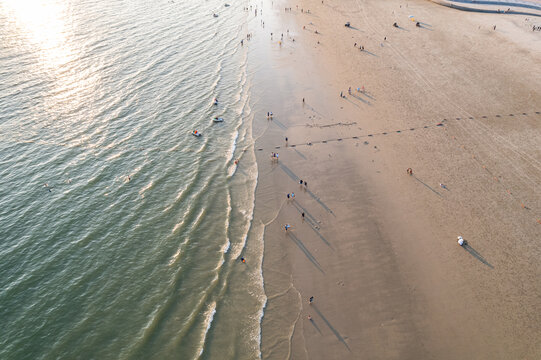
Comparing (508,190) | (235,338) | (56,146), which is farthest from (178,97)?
(508,190)

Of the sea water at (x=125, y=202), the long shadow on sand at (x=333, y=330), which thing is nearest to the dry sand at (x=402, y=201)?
the long shadow on sand at (x=333, y=330)

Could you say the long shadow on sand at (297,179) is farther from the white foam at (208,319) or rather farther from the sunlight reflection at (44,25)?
the sunlight reflection at (44,25)

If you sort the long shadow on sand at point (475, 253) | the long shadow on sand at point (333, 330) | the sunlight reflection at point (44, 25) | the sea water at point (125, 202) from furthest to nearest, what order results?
the sunlight reflection at point (44, 25), the long shadow on sand at point (475, 253), the sea water at point (125, 202), the long shadow on sand at point (333, 330)

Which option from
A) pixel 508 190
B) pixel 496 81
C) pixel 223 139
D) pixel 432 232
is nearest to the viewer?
pixel 432 232

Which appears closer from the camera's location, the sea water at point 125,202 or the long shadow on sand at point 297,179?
the sea water at point 125,202

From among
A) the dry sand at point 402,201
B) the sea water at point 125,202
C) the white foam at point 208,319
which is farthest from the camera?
the dry sand at point 402,201

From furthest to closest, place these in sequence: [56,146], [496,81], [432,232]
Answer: [496,81]
[56,146]
[432,232]

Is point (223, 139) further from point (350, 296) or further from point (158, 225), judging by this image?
point (350, 296)
